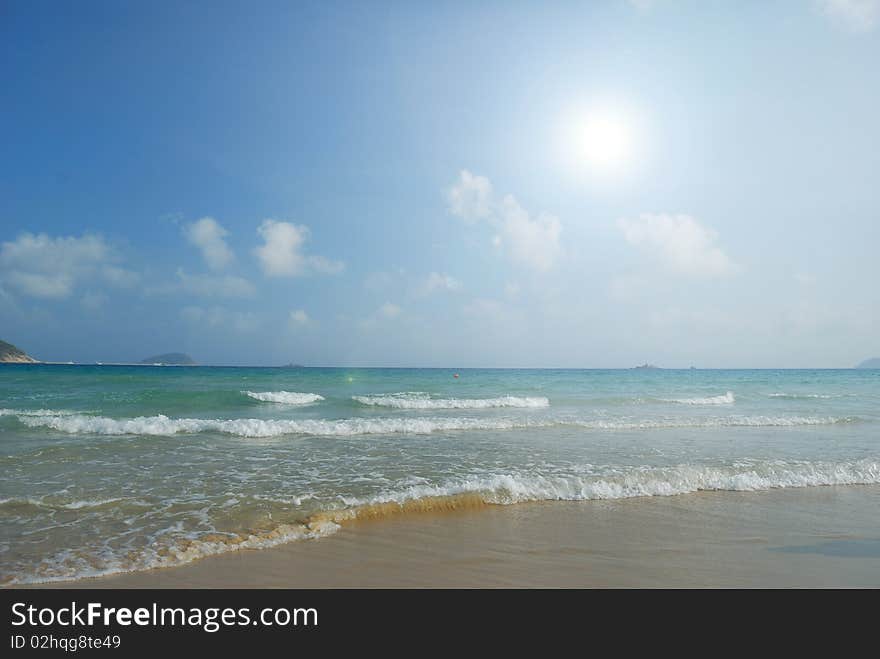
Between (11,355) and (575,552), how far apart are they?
136 metres

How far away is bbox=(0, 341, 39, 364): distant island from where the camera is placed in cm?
9499

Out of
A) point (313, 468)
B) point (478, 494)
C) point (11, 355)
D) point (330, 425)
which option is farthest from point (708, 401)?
point (11, 355)

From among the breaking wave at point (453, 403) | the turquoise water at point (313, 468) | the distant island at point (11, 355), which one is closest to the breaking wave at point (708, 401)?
the turquoise water at point (313, 468)

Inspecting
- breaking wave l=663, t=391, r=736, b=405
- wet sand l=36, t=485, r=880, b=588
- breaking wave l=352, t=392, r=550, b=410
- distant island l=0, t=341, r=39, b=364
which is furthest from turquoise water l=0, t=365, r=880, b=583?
distant island l=0, t=341, r=39, b=364

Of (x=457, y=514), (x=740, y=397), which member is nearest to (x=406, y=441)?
(x=457, y=514)

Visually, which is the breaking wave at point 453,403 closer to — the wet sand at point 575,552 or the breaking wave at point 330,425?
the breaking wave at point 330,425

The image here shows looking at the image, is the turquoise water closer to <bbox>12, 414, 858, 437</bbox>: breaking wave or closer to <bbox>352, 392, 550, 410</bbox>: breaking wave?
<bbox>12, 414, 858, 437</bbox>: breaking wave

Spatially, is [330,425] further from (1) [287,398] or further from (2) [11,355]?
(2) [11,355]

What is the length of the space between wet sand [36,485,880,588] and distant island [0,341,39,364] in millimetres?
126015

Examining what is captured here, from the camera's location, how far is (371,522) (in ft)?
21.1
